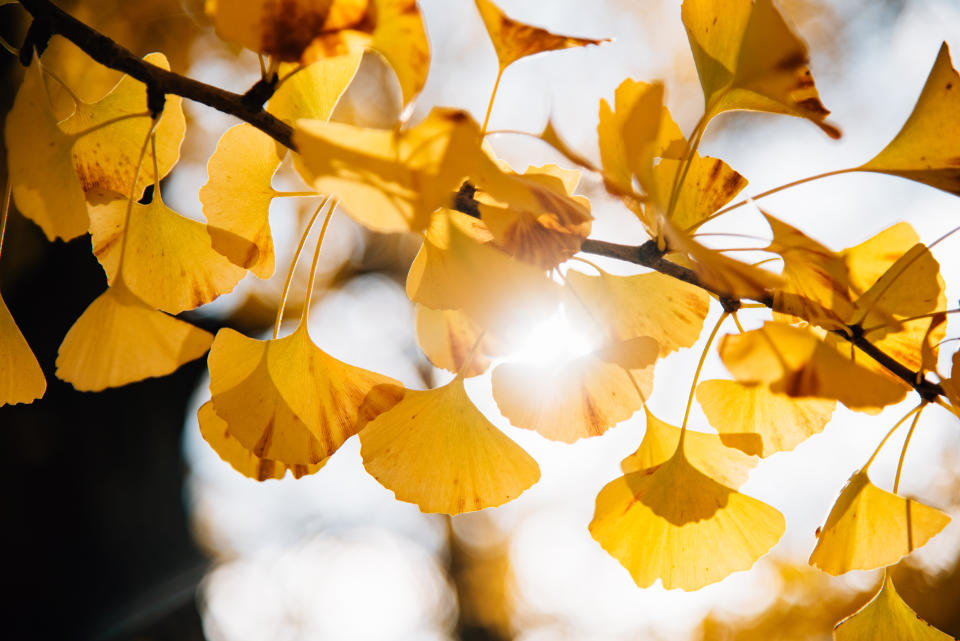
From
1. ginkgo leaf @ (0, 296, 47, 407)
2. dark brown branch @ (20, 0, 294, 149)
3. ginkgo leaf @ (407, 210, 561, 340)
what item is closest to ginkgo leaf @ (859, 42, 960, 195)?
ginkgo leaf @ (407, 210, 561, 340)

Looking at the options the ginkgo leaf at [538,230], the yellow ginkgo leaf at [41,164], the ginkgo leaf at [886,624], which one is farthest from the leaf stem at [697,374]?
the yellow ginkgo leaf at [41,164]

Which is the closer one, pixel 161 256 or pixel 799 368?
pixel 799 368

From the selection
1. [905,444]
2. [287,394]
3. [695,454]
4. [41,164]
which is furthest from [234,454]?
[905,444]

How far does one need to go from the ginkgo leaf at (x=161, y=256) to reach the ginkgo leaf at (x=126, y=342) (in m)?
0.03

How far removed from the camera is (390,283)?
118 inches

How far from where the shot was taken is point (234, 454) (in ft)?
1.22

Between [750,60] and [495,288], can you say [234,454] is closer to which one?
[495,288]

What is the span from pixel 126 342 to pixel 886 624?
1.75 ft

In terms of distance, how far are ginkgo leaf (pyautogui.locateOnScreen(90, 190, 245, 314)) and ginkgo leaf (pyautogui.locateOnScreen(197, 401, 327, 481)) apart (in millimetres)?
69

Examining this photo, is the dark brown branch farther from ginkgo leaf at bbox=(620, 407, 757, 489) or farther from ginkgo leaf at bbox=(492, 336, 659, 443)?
ginkgo leaf at bbox=(620, 407, 757, 489)

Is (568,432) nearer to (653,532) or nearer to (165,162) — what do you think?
(653,532)

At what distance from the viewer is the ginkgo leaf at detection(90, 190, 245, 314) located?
1.13 feet

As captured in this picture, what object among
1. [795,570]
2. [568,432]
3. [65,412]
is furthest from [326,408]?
[795,570]

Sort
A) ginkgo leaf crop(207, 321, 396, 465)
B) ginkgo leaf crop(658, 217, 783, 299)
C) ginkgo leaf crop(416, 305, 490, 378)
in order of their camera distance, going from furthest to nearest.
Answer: ginkgo leaf crop(416, 305, 490, 378)
ginkgo leaf crop(207, 321, 396, 465)
ginkgo leaf crop(658, 217, 783, 299)
